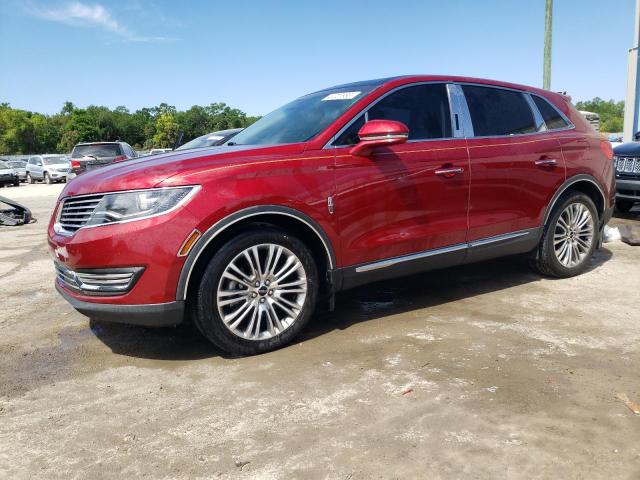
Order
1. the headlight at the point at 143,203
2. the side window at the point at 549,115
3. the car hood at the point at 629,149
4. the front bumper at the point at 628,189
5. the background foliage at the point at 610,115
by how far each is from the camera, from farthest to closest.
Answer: the background foliage at the point at 610,115 → the car hood at the point at 629,149 → the front bumper at the point at 628,189 → the side window at the point at 549,115 → the headlight at the point at 143,203

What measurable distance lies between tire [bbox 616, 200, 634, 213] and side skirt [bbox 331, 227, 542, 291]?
4879 mm

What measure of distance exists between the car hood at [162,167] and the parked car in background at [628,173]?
656cm

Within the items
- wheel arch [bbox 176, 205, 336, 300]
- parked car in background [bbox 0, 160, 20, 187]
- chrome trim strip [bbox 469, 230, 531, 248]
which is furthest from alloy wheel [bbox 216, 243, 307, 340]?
parked car in background [bbox 0, 160, 20, 187]

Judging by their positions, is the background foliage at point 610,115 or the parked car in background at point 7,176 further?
the background foliage at point 610,115

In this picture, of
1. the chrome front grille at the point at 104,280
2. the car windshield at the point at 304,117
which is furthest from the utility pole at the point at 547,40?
the chrome front grille at the point at 104,280

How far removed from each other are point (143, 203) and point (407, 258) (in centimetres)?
192

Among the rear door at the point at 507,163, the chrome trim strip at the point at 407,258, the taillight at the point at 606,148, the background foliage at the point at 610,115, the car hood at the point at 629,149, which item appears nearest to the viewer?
the chrome trim strip at the point at 407,258

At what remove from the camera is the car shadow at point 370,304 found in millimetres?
3779

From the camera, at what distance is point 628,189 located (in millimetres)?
8164

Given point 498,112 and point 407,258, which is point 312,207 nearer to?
point 407,258

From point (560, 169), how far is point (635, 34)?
1213cm

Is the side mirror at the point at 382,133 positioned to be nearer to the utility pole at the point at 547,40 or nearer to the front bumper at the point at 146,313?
the front bumper at the point at 146,313

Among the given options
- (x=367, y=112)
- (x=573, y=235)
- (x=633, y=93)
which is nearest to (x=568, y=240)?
(x=573, y=235)

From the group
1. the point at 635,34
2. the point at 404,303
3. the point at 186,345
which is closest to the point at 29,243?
the point at 186,345
